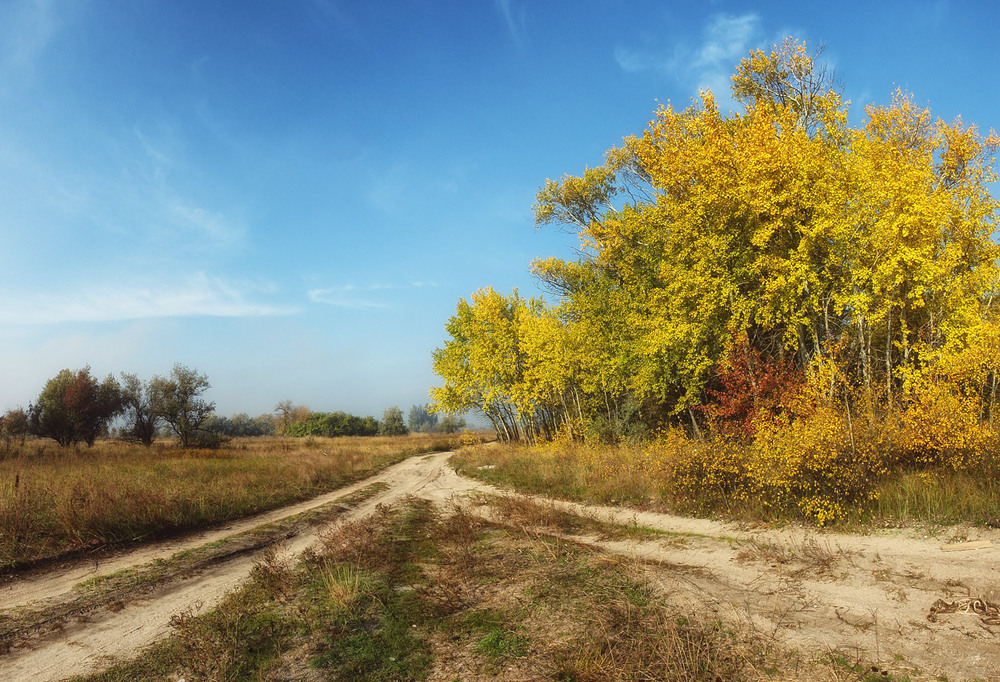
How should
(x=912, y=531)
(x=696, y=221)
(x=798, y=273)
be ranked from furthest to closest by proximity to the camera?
1. (x=696, y=221)
2. (x=798, y=273)
3. (x=912, y=531)

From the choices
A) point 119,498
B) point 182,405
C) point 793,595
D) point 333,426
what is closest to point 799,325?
point 793,595

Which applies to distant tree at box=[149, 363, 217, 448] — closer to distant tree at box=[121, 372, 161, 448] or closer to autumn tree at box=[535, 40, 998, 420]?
distant tree at box=[121, 372, 161, 448]

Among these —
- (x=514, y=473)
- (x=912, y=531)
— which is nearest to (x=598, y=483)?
(x=514, y=473)

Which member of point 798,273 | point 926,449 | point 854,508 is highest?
point 798,273

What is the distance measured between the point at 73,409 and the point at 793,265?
49.9 metres

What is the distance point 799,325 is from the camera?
18172 mm

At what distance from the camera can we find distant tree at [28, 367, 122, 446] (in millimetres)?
37500

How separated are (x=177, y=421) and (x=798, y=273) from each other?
45.4 meters

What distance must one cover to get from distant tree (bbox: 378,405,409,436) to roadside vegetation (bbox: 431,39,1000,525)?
6448 centimetres

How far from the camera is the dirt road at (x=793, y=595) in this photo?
5684 mm

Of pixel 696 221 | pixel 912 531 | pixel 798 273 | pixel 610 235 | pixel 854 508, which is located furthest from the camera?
pixel 610 235

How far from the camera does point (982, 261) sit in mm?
15906

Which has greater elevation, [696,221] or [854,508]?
[696,221]

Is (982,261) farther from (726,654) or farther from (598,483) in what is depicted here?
(726,654)
